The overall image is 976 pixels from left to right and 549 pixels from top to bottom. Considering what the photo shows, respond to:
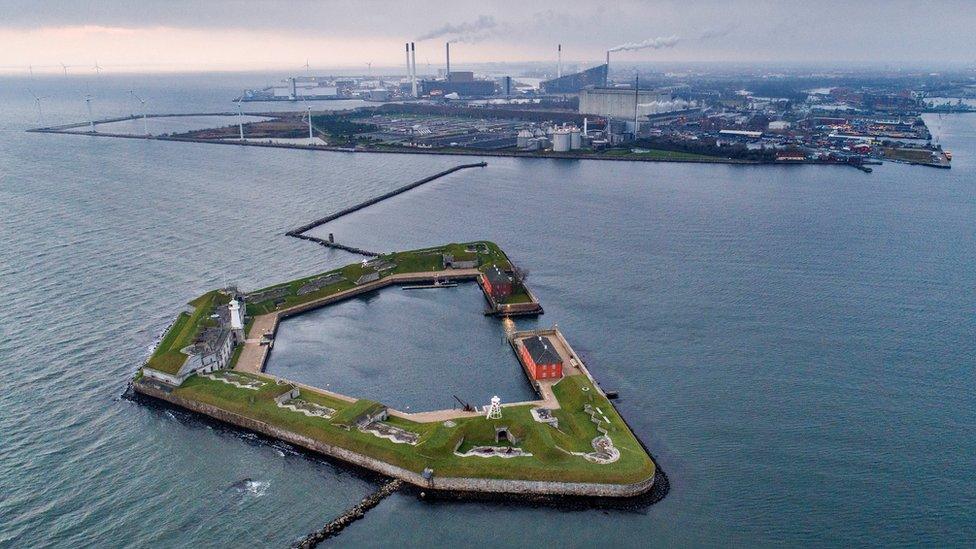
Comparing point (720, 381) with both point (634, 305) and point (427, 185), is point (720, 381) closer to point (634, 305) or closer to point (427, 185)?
point (634, 305)

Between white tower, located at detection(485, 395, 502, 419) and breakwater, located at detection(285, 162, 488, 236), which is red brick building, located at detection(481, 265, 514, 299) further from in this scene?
breakwater, located at detection(285, 162, 488, 236)

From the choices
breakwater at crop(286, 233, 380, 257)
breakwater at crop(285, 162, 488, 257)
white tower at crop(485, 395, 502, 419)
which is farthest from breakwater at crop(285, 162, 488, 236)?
white tower at crop(485, 395, 502, 419)

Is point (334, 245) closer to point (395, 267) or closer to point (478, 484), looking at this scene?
point (395, 267)

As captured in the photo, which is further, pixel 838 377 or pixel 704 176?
pixel 704 176

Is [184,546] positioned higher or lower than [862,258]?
lower

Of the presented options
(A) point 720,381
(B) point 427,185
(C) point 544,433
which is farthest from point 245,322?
(B) point 427,185

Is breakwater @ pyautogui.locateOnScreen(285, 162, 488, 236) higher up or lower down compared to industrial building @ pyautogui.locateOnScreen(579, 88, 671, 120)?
lower down

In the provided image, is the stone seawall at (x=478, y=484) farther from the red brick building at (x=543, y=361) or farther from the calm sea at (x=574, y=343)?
the red brick building at (x=543, y=361)

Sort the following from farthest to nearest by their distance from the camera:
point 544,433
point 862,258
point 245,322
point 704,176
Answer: point 704,176 < point 862,258 < point 245,322 < point 544,433
